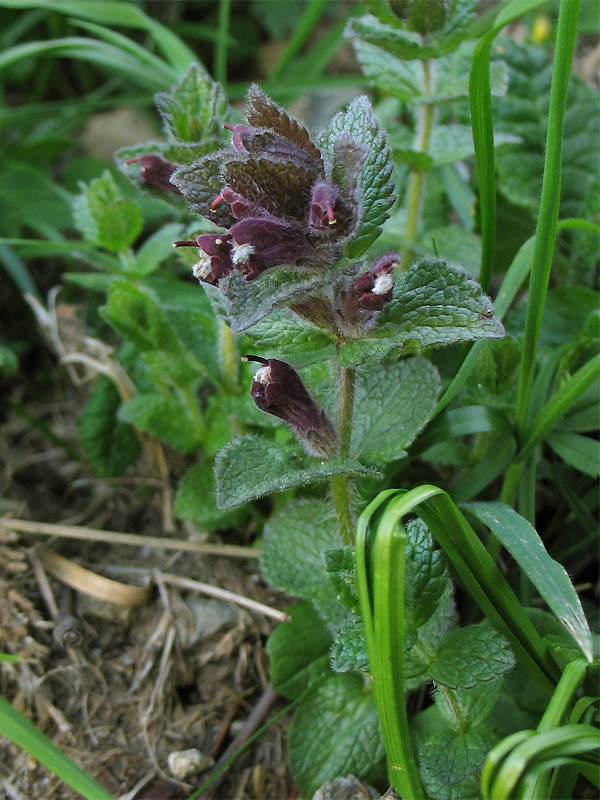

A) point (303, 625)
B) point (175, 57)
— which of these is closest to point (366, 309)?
point (303, 625)

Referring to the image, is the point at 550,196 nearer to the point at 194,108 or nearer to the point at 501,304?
the point at 501,304

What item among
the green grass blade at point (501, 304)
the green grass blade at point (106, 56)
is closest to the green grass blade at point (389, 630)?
the green grass blade at point (501, 304)

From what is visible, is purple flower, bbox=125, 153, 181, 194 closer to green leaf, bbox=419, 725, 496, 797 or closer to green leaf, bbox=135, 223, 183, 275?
green leaf, bbox=135, 223, 183, 275

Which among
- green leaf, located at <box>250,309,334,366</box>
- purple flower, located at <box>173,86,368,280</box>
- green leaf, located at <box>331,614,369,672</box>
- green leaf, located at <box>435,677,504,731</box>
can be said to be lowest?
green leaf, located at <box>435,677,504,731</box>

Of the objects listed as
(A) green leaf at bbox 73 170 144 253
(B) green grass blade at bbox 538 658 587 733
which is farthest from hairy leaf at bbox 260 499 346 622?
(A) green leaf at bbox 73 170 144 253

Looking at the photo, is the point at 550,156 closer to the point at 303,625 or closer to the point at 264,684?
the point at 303,625

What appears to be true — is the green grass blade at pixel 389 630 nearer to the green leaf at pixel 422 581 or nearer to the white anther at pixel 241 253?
the green leaf at pixel 422 581
